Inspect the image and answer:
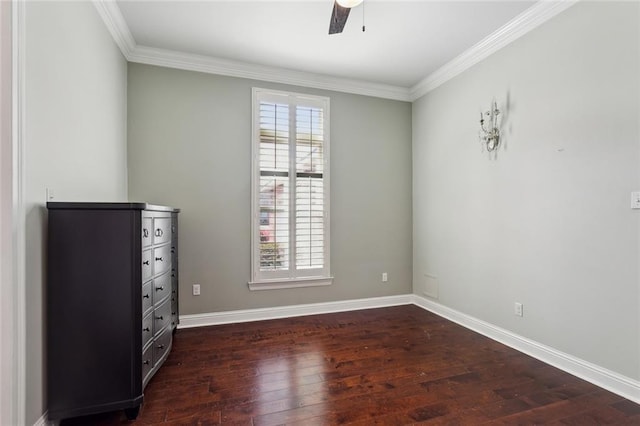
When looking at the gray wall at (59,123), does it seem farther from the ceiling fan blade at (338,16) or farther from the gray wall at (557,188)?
the gray wall at (557,188)

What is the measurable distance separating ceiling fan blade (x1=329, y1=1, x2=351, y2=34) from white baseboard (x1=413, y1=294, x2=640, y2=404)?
2983mm

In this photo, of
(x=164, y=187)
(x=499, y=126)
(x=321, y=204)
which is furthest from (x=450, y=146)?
(x=164, y=187)

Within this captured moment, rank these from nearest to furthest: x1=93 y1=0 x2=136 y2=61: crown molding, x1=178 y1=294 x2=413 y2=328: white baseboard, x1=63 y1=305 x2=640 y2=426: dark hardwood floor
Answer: x1=63 y1=305 x2=640 y2=426: dark hardwood floor
x1=93 y1=0 x2=136 y2=61: crown molding
x1=178 y1=294 x2=413 y2=328: white baseboard

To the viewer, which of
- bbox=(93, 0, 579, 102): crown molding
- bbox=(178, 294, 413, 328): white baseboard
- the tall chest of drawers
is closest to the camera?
the tall chest of drawers

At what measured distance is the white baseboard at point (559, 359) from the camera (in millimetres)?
2043

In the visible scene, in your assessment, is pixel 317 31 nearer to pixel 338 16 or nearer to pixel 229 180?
pixel 338 16

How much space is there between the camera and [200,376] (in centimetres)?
228

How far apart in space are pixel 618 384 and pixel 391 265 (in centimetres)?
237

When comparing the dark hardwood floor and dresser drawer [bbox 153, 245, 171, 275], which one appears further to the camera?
dresser drawer [bbox 153, 245, 171, 275]

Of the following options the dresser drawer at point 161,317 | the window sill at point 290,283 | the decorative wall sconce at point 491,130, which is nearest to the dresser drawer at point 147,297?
the dresser drawer at point 161,317

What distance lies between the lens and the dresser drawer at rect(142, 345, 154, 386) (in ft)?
6.26

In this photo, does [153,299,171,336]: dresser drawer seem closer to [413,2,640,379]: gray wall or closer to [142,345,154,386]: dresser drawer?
[142,345,154,386]: dresser drawer

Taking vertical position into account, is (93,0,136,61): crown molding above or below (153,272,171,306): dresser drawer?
above

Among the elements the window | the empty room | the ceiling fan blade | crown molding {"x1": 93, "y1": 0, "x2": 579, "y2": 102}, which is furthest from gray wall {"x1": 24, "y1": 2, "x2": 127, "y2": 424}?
the ceiling fan blade
